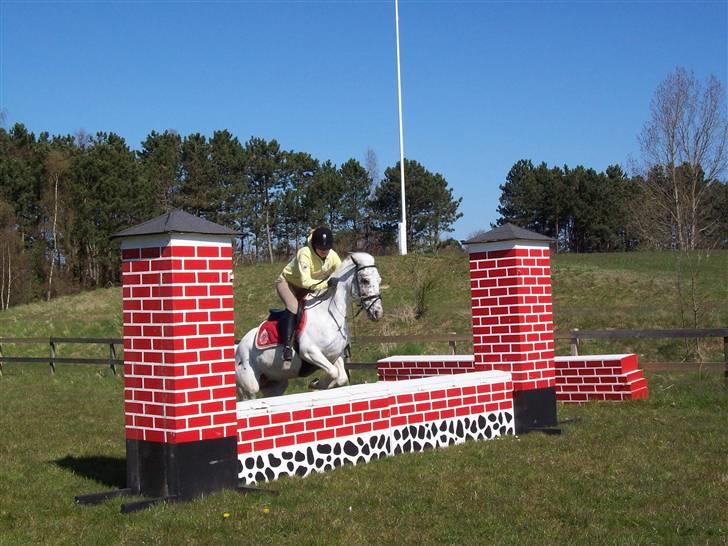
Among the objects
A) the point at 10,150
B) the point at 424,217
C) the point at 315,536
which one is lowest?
the point at 315,536

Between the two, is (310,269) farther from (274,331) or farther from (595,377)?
(595,377)

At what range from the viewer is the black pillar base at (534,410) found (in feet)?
30.3

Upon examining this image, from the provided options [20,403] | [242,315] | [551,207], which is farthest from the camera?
[551,207]

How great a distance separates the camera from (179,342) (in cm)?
618

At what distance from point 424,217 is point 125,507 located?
5096 cm

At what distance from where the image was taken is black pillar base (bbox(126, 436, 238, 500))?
20.2 ft

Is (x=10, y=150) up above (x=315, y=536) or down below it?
above

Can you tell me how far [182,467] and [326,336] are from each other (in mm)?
2781

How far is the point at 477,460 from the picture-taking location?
7555mm

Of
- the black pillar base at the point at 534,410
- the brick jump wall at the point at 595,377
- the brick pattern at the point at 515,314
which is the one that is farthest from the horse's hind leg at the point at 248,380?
the brick jump wall at the point at 595,377

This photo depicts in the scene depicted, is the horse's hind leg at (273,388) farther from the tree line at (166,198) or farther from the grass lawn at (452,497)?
the tree line at (166,198)

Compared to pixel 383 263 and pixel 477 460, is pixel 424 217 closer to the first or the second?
pixel 383 263

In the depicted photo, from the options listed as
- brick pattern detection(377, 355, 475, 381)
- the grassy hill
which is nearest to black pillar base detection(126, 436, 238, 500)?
brick pattern detection(377, 355, 475, 381)

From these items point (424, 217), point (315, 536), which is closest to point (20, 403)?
point (315, 536)
